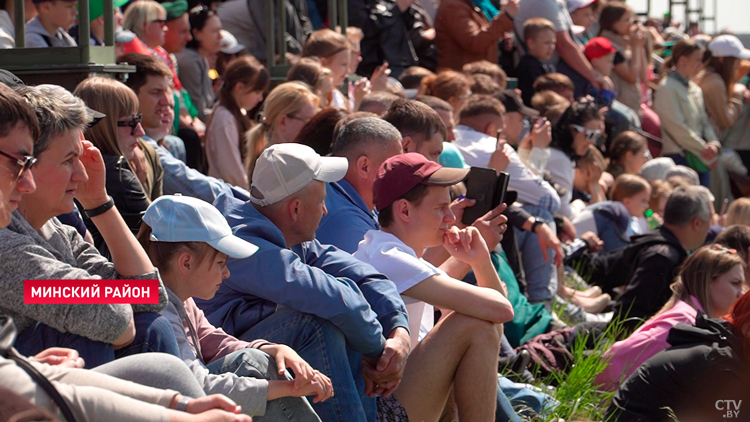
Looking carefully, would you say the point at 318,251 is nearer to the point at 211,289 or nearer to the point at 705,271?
the point at 211,289

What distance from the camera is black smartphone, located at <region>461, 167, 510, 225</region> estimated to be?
181 inches

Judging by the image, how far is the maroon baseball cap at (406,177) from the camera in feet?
13.1

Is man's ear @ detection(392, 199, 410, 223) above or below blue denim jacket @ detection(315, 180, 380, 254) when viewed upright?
above

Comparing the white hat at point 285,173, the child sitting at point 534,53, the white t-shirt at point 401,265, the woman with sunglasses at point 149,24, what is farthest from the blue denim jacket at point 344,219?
the child sitting at point 534,53

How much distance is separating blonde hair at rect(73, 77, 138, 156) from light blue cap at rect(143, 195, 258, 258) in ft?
3.77

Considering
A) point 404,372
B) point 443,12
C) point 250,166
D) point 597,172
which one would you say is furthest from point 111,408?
point 443,12

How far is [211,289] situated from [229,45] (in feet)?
17.4

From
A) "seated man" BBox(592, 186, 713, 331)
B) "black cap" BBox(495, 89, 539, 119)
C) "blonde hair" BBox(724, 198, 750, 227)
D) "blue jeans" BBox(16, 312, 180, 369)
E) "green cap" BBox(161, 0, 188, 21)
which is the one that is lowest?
"blonde hair" BBox(724, 198, 750, 227)

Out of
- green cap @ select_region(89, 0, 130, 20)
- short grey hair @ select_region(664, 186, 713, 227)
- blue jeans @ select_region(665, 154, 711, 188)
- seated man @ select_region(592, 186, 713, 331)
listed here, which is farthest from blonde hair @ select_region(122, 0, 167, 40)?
blue jeans @ select_region(665, 154, 711, 188)

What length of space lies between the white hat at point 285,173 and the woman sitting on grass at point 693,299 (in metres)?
2.13

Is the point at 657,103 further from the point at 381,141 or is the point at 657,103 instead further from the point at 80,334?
the point at 80,334

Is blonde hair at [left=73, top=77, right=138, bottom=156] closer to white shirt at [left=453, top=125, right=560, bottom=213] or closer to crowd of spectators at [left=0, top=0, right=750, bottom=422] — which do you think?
crowd of spectators at [left=0, top=0, right=750, bottom=422]

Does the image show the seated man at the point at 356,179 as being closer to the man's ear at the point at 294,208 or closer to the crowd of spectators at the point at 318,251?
the crowd of spectators at the point at 318,251

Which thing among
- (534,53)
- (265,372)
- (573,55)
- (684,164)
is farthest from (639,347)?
(684,164)
